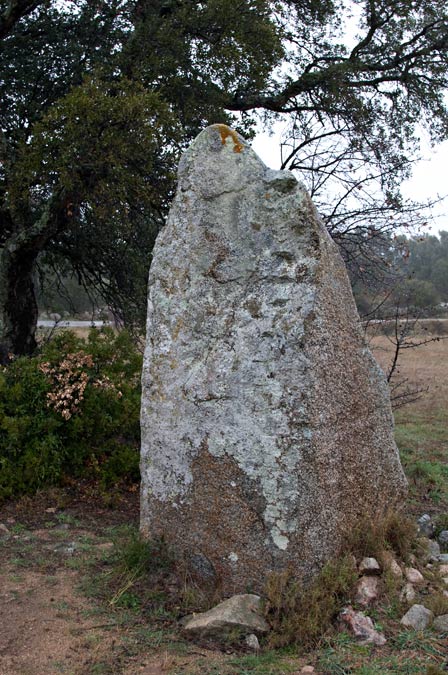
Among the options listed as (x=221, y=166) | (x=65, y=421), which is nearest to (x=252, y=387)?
(x=221, y=166)

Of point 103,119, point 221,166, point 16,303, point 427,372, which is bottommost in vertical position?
point 427,372

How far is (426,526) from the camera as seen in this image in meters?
5.53

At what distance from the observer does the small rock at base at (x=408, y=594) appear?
4.10 meters

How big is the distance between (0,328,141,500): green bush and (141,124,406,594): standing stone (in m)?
1.95

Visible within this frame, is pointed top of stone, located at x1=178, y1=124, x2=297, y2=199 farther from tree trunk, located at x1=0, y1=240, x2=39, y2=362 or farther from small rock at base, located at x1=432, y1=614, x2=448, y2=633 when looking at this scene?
tree trunk, located at x1=0, y1=240, x2=39, y2=362

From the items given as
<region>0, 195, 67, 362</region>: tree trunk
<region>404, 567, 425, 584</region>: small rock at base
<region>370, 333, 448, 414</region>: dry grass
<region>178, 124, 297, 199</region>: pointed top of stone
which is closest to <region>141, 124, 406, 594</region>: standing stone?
<region>178, 124, 297, 199</region>: pointed top of stone

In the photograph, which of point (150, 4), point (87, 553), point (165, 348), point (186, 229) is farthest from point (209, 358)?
point (150, 4)

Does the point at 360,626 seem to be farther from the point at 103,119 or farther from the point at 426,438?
the point at 426,438

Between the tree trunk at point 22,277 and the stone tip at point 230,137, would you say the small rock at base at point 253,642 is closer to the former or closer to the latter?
the stone tip at point 230,137

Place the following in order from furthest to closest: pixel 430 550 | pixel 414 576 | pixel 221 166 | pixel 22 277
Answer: pixel 22 277
pixel 430 550
pixel 221 166
pixel 414 576

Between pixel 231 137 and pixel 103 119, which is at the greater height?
pixel 103 119

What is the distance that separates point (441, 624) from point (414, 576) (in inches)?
18.6

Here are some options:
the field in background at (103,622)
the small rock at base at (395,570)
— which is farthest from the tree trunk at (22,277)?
the small rock at base at (395,570)

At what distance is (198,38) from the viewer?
30.1 feet
